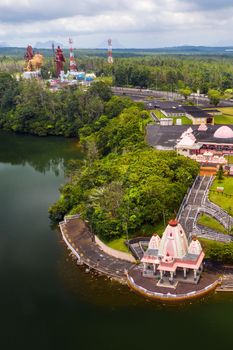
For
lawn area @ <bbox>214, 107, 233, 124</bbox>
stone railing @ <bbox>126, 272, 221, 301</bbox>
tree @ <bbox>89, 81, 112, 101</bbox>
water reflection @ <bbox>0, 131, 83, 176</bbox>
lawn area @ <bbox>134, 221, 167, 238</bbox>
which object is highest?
tree @ <bbox>89, 81, 112, 101</bbox>

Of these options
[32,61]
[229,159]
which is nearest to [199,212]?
[229,159]

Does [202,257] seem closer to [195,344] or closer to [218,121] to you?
[195,344]

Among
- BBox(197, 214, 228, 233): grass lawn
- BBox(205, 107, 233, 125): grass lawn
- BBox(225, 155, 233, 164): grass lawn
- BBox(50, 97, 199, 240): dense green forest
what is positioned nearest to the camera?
BBox(197, 214, 228, 233): grass lawn

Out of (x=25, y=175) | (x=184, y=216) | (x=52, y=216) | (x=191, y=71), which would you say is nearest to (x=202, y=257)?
(x=184, y=216)

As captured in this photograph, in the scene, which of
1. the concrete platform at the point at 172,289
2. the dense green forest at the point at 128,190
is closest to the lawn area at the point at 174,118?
the dense green forest at the point at 128,190

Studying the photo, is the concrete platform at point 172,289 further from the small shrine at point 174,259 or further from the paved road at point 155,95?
the paved road at point 155,95

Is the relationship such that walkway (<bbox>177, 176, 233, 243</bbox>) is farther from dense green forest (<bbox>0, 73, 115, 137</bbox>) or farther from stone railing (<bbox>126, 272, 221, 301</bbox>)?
dense green forest (<bbox>0, 73, 115, 137</bbox>)

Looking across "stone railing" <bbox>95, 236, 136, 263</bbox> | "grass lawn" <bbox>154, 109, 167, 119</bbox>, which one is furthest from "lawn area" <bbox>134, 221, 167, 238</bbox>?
"grass lawn" <bbox>154, 109, 167, 119</bbox>
